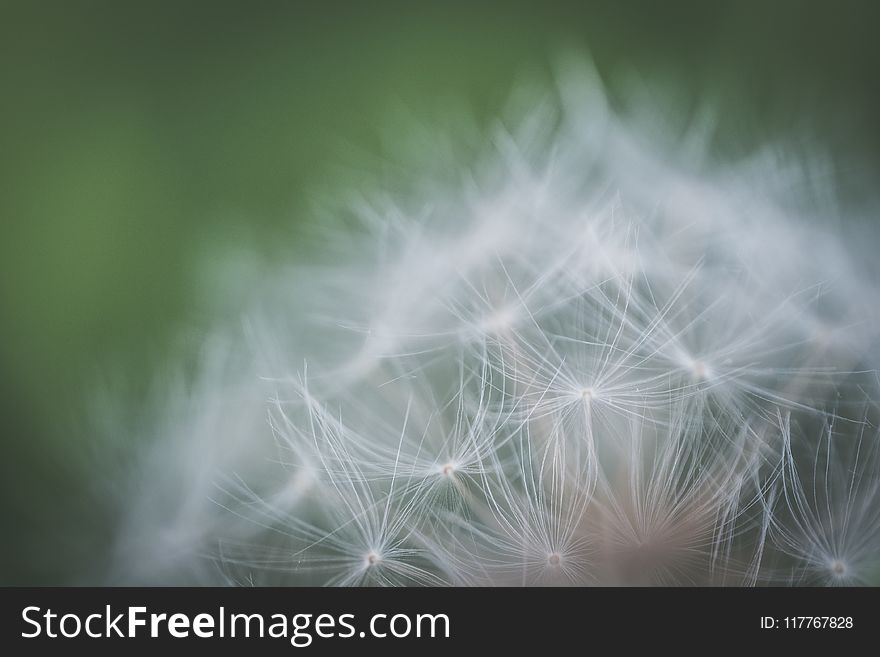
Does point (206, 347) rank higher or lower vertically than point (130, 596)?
higher

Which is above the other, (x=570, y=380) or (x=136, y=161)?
(x=136, y=161)

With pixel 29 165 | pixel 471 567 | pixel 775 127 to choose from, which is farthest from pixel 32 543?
pixel 775 127

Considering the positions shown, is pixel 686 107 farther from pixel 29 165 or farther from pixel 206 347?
pixel 29 165

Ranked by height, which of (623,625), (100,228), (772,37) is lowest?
(623,625)
